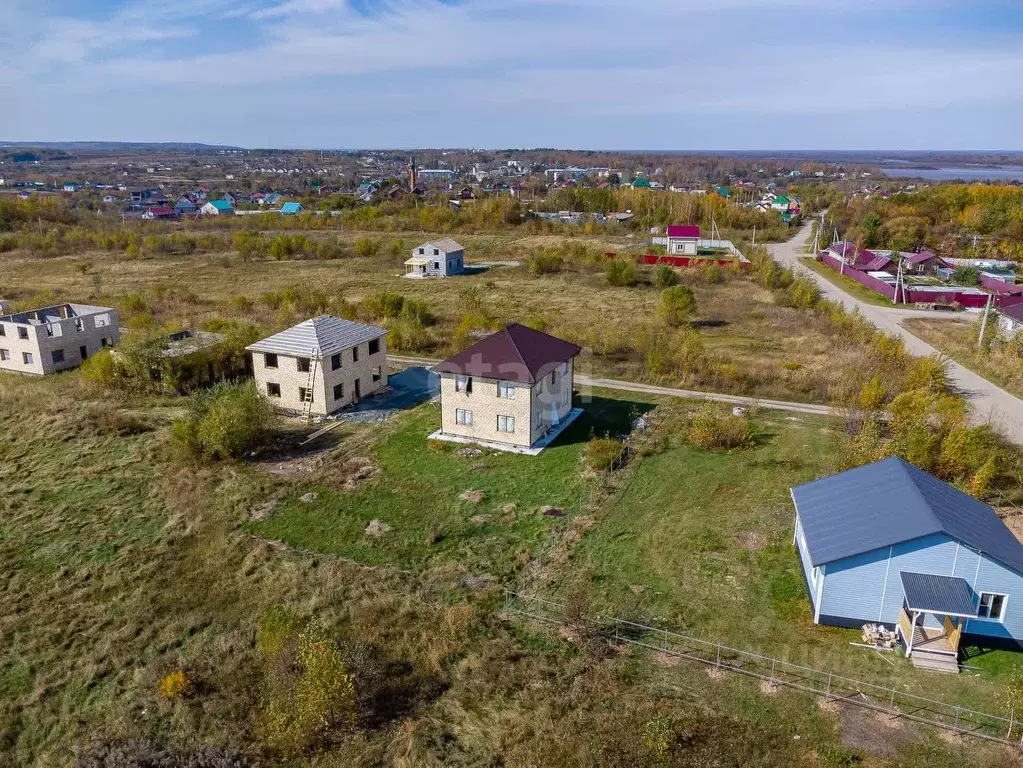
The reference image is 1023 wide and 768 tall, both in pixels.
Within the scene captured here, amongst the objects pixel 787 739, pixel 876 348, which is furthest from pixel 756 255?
pixel 787 739

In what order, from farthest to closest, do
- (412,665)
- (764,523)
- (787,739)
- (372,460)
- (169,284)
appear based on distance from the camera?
(169,284), (372,460), (764,523), (412,665), (787,739)

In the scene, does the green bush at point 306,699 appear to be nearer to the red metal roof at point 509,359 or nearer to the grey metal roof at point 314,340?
the red metal roof at point 509,359

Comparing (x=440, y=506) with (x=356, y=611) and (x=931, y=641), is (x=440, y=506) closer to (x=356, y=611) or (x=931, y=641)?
(x=356, y=611)

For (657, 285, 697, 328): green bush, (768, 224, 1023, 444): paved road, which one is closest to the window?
(768, 224, 1023, 444): paved road

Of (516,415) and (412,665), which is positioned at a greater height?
(516,415)

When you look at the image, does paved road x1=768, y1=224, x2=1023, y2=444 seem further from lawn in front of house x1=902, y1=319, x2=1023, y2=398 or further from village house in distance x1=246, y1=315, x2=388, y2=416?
village house in distance x1=246, y1=315, x2=388, y2=416

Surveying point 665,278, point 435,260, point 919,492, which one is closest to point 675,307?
point 665,278

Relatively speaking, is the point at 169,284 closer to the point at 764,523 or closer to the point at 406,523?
the point at 406,523

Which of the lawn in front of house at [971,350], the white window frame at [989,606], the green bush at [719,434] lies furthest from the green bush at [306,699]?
the lawn in front of house at [971,350]
